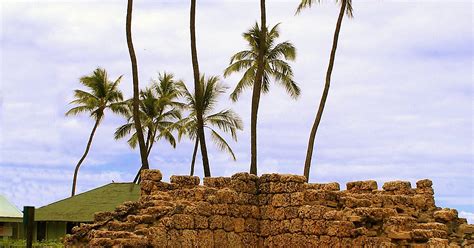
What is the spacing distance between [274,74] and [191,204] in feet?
63.0

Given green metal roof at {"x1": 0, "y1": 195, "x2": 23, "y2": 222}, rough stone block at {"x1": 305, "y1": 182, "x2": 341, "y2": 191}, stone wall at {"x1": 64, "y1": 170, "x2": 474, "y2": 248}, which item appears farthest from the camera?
green metal roof at {"x1": 0, "y1": 195, "x2": 23, "y2": 222}

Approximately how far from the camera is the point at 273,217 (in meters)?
19.9

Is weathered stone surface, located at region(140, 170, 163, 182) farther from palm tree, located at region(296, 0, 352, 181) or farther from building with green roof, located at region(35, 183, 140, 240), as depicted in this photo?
building with green roof, located at region(35, 183, 140, 240)

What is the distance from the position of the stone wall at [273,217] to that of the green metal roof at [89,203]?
14.8 meters

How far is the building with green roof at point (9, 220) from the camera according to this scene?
126 ft

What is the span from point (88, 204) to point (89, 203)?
0.08m

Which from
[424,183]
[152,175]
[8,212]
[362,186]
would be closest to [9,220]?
[8,212]

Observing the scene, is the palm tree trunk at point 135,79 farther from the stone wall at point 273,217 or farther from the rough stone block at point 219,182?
the rough stone block at point 219,182

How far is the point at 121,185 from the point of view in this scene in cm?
3625

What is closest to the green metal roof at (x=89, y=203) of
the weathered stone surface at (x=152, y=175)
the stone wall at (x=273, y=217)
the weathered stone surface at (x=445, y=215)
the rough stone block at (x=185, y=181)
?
the weathered stone surface at (x=152, y=175)

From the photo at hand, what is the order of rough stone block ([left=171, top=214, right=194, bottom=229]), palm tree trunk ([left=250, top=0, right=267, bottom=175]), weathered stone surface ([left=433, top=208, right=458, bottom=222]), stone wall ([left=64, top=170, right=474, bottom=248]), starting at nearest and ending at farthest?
stone wall ([left=64, top=170, right=474, bottom=248]) → rough stone block ([left=171, top=214, right=194, bottom=229]) → weathered stone surface ([left=433, top=208, right=458, bottom=222]) → palm tree trunk ([left=250, top=0, right=267, bottom=175])

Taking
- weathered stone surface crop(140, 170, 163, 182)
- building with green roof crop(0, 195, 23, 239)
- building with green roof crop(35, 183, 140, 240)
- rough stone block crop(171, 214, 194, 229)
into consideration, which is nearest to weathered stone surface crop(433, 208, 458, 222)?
rough stone block crop(171, 214, 194, 229)

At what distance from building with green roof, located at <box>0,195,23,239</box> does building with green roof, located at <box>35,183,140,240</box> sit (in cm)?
222

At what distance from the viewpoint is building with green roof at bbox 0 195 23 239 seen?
38.5m
